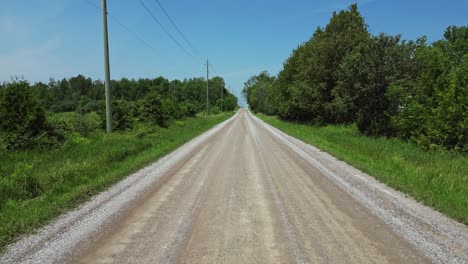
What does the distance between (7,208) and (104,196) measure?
5.76ft

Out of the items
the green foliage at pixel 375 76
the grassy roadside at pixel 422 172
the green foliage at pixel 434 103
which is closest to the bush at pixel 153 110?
the green foliage at pixel 375 76

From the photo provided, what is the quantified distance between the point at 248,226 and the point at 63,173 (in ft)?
20.6

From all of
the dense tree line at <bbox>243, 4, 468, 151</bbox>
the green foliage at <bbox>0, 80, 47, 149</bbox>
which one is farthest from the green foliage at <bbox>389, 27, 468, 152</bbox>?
the green foliage at <bbox>0, 80, 47, 149</bbox>

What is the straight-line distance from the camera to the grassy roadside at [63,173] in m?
5.86

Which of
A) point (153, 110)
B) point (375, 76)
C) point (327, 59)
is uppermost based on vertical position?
point (327, 59)

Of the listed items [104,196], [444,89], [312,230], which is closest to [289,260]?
[312,230]

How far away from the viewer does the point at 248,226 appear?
17.6 feet

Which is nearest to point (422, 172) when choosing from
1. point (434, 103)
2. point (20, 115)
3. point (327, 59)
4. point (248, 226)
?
point (248, 226)

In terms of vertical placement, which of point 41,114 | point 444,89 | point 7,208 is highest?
point 444,89

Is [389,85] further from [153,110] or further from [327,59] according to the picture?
[153,110]

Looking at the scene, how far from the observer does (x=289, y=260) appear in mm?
4164

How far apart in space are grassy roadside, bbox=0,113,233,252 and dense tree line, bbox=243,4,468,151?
1207 centimetres

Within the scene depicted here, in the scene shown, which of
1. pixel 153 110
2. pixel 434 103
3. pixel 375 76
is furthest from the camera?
pixel 153 110

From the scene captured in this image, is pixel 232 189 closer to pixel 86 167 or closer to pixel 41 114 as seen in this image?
pixel 86 167
